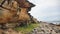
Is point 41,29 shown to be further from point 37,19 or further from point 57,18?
point 57,18

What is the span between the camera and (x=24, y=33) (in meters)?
2.71

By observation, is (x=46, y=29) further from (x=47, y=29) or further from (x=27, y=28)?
(x=27, y=28)

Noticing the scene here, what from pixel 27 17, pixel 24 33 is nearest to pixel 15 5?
pixel 27 17


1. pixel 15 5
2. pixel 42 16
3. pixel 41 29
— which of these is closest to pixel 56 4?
pixel 42 16

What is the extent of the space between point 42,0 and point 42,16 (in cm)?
29

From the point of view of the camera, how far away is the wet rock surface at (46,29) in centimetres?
278

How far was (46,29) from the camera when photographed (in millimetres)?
2836

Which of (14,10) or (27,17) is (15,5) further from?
(27,17)

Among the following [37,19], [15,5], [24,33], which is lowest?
[24,33]

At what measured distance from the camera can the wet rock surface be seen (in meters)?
2.78

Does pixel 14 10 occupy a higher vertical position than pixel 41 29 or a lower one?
higher

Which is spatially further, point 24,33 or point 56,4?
point 56,4

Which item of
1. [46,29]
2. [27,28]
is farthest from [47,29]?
[27,28]

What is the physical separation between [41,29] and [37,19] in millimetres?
197
